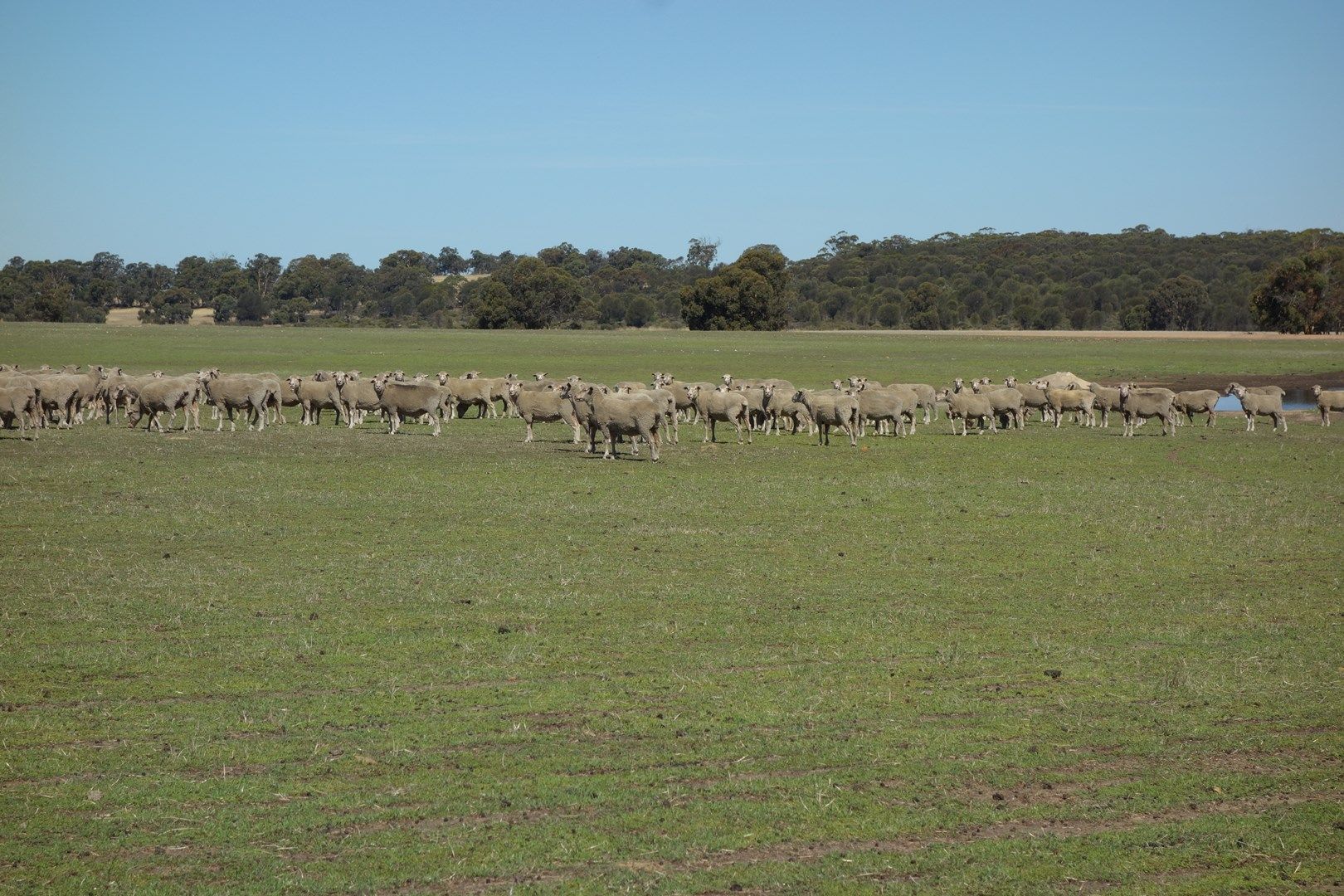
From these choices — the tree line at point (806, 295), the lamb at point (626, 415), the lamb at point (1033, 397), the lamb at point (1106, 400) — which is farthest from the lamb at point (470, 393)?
the tree line at point (806, 295)

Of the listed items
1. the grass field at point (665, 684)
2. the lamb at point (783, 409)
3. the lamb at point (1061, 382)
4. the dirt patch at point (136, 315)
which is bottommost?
the grass field at point (665, 684)

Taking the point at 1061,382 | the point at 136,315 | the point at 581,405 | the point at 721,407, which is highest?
the point at 136,315

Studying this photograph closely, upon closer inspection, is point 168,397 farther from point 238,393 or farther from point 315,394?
point 315,394

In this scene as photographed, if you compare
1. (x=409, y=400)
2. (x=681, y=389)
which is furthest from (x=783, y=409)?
(x=409, y=400)

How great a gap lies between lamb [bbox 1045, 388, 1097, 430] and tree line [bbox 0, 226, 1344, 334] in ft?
248

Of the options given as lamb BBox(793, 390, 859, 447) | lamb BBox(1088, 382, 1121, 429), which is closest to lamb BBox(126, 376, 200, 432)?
lamb BBox(793, 390, 859, 447)

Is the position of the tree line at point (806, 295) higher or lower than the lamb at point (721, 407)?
higher

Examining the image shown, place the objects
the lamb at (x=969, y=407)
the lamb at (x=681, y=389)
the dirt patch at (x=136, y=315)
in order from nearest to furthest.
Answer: the lamb at (x=969, y=407), the lamb at (x=681, y=389), the dirt patch at (x=136, y=315)

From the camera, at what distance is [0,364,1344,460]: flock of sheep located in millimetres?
31047

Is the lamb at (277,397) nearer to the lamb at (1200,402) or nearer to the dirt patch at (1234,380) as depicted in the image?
the lamb at (1200,402)

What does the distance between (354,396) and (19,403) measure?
332 inches

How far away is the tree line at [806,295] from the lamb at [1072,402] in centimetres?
7566

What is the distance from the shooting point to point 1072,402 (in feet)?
130

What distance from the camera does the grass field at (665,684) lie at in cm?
792
